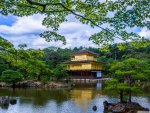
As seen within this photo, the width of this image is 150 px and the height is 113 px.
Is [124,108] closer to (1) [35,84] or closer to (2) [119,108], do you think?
(2) [119,108]

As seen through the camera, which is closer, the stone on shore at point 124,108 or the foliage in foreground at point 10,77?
the stone on shore at point 124,108

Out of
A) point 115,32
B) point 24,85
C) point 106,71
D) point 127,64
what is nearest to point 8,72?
point 24,85

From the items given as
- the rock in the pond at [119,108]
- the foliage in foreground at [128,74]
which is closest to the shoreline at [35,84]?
the foliage in foreground at [128,74]

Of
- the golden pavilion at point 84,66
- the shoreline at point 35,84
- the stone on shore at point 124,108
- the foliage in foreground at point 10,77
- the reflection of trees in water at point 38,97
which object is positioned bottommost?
the stone on shore at point 124,108

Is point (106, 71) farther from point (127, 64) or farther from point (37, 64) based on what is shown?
point (37, 64)

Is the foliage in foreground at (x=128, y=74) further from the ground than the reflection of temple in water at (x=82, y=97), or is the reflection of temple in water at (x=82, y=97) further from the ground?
the foliage in foreground at (x=128, y=74)

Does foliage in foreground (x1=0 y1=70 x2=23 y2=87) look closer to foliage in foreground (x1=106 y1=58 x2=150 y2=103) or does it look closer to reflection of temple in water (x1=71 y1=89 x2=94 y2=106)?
reflection of temple in water (x1=71 y1=89 x2=94 y2=106)

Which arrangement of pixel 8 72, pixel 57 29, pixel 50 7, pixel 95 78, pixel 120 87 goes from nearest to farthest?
pixel 50 7
pixel 57 29
pixel 120 87
pixel 8 72
pixel 95 78

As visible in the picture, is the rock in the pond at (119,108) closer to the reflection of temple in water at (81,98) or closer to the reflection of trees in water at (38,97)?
the reflection of temple in water at (81,98)

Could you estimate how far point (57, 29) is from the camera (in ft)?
20.5

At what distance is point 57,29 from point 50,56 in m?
41.0

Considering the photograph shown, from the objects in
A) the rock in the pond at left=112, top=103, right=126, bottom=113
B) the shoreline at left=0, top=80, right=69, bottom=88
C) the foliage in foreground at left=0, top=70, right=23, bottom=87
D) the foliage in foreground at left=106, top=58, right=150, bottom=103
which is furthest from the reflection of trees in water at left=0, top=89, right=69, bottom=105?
the shoreline at left=0, top=80, right=69, bottom=88

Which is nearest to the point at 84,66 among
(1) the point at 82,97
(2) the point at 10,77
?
(2) the point at 10,77

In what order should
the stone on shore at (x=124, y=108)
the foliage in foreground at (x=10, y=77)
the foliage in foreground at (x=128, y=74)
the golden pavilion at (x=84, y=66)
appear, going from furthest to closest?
the golden pavilion at (x=84, y=66)
the foliage in foreground at (x=10, y=77)
the foliage in foreground at (x=128, y=74)
the stone on shore at (x=124, y=108)
